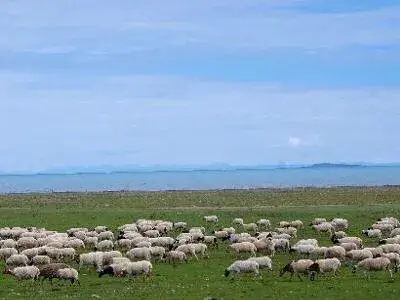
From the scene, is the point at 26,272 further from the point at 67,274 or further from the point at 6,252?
the point at 6,252

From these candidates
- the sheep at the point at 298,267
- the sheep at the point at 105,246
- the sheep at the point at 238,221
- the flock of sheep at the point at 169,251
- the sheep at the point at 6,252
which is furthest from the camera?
the sheep at the point at 238,221

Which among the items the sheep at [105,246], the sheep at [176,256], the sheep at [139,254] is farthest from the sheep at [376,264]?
the sheep at [105,246]

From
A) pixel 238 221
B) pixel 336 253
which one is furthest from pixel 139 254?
pixel 238 221

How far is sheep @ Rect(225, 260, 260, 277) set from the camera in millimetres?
25703

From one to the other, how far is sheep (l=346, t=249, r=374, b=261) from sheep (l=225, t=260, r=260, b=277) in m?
4.17

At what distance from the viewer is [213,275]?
1046 inches

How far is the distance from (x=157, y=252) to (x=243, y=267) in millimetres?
5455

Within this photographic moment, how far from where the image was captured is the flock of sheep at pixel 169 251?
84.1ft

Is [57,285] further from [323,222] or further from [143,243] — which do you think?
[323,222]

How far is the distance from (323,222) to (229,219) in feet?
29.9

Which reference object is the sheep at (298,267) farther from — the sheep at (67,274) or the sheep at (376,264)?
the sheep at (67,274)

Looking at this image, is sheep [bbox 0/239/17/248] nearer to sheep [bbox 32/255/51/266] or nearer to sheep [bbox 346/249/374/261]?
sheep [bbox 32/255/51/266]

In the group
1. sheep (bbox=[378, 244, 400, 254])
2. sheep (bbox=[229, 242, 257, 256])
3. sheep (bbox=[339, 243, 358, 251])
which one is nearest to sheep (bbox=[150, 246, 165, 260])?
sheep (bbox=[229, 242, 257, 256])

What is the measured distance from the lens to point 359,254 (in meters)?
27.5
